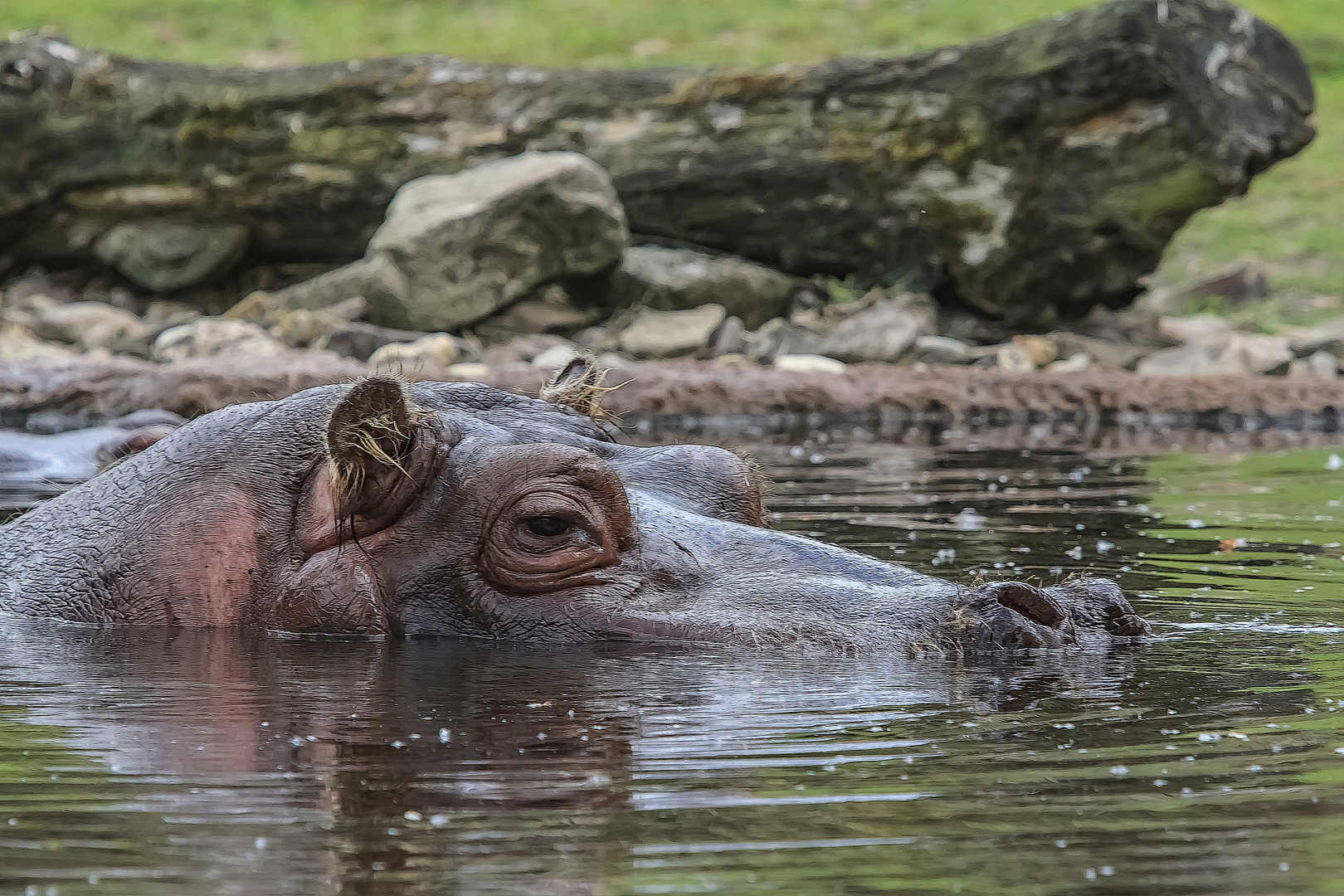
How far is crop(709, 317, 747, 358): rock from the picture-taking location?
13.7 meters

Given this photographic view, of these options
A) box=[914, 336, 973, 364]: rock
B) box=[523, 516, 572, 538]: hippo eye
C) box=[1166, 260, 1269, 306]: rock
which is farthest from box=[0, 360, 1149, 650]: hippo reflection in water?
box=[1166, 260, 1269, 306]: rock

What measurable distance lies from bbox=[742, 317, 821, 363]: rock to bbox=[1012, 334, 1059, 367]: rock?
161 centimetres

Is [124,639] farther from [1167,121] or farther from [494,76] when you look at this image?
[494,76]

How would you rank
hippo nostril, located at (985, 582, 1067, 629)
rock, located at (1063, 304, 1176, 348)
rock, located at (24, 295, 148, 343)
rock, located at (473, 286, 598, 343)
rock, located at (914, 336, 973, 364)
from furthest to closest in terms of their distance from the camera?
1. rock, located at (1063, 304, 1176, 348)
2. rock, located at (24, 295, 148, 343)
3. rock, located at (473, 286, 598, 343)
4. rock, located at (914, 336, 973, 364)
5. hippo nostril, located at (985, 582, 1067, 629)

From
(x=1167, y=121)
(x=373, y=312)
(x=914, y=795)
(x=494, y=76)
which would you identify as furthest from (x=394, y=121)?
(x=914, y=795)

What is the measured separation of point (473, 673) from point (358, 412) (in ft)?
2.23

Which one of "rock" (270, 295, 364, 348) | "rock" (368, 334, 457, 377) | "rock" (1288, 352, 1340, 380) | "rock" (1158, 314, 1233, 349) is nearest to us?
"rock" (368, 334, 457, 377)

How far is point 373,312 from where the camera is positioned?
13.9 meters

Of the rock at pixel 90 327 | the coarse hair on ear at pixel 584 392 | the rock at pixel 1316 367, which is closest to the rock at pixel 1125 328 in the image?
the rock at pixel 1316 367

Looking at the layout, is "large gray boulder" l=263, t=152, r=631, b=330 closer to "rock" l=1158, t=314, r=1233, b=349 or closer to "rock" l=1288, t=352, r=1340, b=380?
"rock" l=1158, t=314, r=1233, b=349

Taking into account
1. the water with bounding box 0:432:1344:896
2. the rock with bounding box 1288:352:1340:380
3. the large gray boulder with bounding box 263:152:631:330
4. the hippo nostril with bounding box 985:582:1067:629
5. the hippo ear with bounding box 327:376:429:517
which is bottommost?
the water with bounding box 0:432:1344:896

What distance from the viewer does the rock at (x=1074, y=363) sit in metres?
13.5

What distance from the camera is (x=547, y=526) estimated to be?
4.29m

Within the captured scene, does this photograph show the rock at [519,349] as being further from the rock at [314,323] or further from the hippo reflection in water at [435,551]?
the hippo reflection in water at [435,551]
